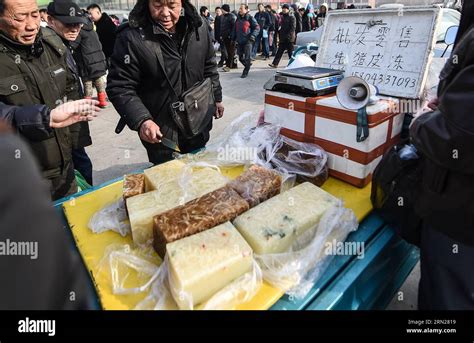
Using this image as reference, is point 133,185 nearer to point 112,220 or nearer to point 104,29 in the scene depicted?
point 112,220

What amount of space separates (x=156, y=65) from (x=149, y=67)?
0.15ft

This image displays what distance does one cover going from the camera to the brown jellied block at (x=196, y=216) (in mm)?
1059

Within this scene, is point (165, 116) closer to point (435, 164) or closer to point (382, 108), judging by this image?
point (382, 108)

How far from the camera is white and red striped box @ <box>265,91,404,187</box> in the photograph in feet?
4.84

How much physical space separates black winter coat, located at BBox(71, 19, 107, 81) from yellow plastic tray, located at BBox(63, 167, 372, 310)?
13.0 feet

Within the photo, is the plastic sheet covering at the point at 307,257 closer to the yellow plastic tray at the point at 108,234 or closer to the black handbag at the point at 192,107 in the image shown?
the yellow plastic tray at the point at 108,234

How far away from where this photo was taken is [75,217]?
4.52 ft

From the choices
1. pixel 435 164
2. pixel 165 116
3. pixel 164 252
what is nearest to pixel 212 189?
pixel 164 252

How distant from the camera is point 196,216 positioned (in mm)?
1118

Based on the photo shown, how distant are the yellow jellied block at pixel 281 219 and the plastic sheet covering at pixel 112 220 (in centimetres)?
47

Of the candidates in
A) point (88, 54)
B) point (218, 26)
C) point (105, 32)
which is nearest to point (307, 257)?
point (88, 54)

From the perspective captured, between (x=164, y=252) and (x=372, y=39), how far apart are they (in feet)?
5.51

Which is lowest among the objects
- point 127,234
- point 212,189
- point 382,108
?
point 127,234
